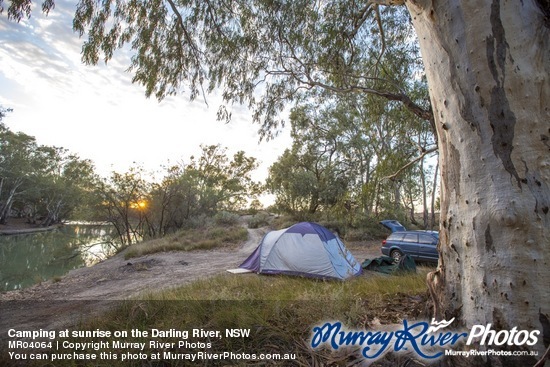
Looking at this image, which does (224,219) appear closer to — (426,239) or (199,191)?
(199,191)

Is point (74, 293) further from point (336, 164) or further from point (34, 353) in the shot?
point (336, 164)

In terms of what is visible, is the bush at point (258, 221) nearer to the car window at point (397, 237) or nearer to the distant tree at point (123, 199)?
the distant tree at point (123, 199)

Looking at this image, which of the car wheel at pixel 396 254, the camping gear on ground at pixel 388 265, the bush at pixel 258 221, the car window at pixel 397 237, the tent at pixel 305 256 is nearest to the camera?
the tent at pixel 305 256

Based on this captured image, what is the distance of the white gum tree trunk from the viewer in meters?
1.53

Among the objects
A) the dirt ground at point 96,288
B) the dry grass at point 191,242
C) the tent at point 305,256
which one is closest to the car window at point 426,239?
the dirt ground at point 96,288

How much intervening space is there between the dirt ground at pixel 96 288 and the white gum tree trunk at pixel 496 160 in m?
5.06

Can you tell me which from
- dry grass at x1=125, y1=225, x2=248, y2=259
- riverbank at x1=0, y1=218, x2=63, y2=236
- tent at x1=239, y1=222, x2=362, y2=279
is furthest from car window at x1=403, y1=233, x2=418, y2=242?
riverbank at x1=0, y1=218, x2=63, y2=236

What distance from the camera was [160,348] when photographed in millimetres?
2328

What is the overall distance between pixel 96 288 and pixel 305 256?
19.7 ft

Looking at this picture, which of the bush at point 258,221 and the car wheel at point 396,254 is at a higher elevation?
the bush at point 258,221

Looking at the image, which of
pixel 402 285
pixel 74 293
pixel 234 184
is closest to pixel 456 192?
pixel 402 285

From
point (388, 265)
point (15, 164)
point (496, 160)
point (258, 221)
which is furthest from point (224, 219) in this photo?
point (15, 164)

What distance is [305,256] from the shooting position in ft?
24.9

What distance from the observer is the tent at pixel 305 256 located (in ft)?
24.2
